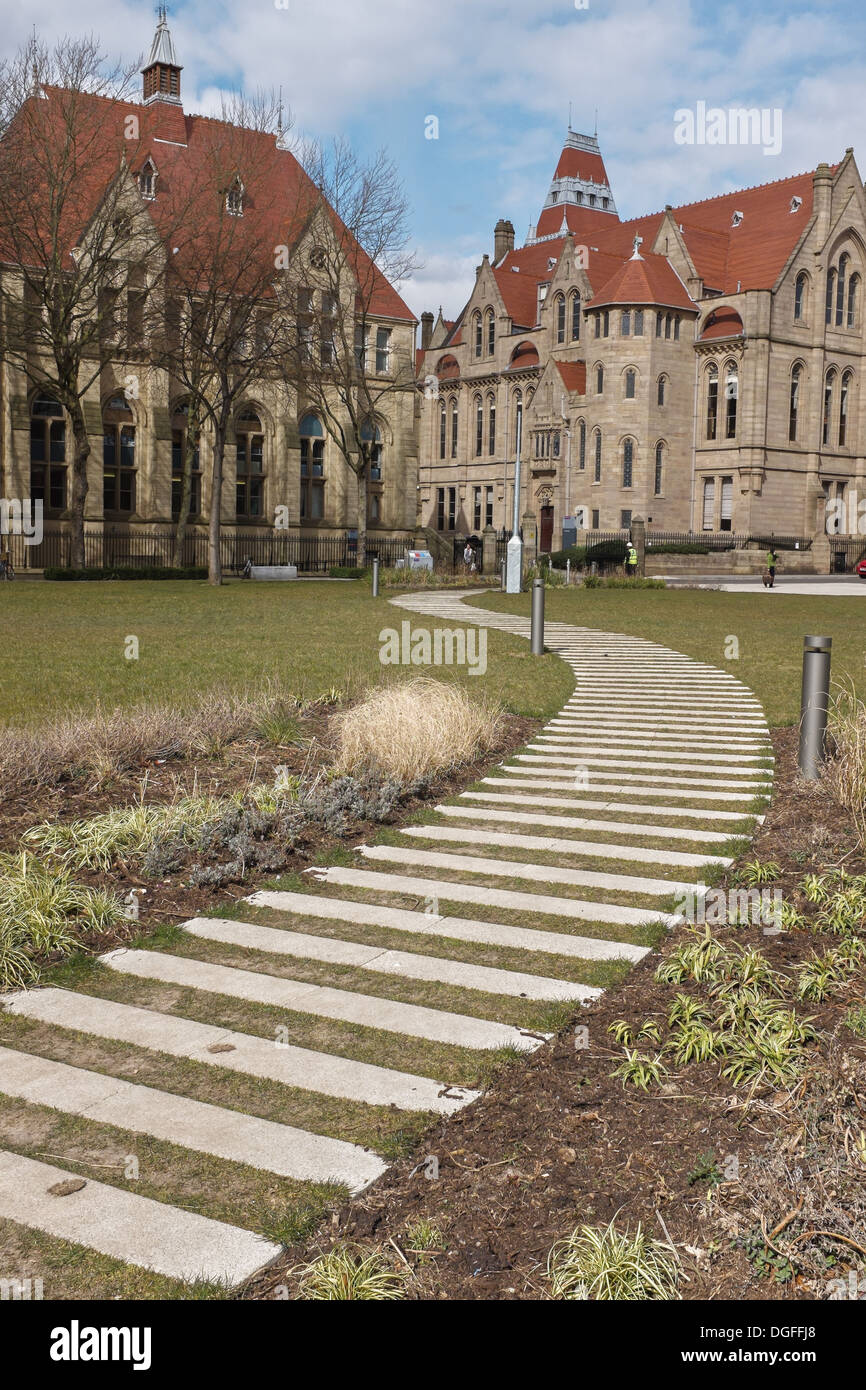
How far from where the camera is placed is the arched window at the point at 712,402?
225ft

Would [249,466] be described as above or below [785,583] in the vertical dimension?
above

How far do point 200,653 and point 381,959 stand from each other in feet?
37.8

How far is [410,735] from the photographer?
360 inches

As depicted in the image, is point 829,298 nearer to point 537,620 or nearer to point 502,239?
point 502,239

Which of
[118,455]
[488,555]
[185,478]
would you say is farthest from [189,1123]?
[118,455]

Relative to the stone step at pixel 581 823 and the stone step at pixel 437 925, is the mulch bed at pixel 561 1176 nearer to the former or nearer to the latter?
the stone step at pixel 437 925

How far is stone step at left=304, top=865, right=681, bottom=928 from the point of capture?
234 inches

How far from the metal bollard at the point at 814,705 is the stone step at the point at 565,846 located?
193 cm

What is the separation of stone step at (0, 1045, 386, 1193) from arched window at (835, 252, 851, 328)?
74.2 m

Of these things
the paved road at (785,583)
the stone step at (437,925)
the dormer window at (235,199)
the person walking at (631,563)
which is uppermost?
the dormer window at (235,199)

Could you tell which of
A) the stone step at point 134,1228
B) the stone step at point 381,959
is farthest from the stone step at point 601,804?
the stone step at point 134,1228

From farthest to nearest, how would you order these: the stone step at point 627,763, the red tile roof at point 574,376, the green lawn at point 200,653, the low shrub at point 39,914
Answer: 1. the red tile roof at point 574,376
2. the green lawn at point 200,653
3. the stone step at point 627,763
4. the low shrub at point 39,914

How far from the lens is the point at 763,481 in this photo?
67125 mm
